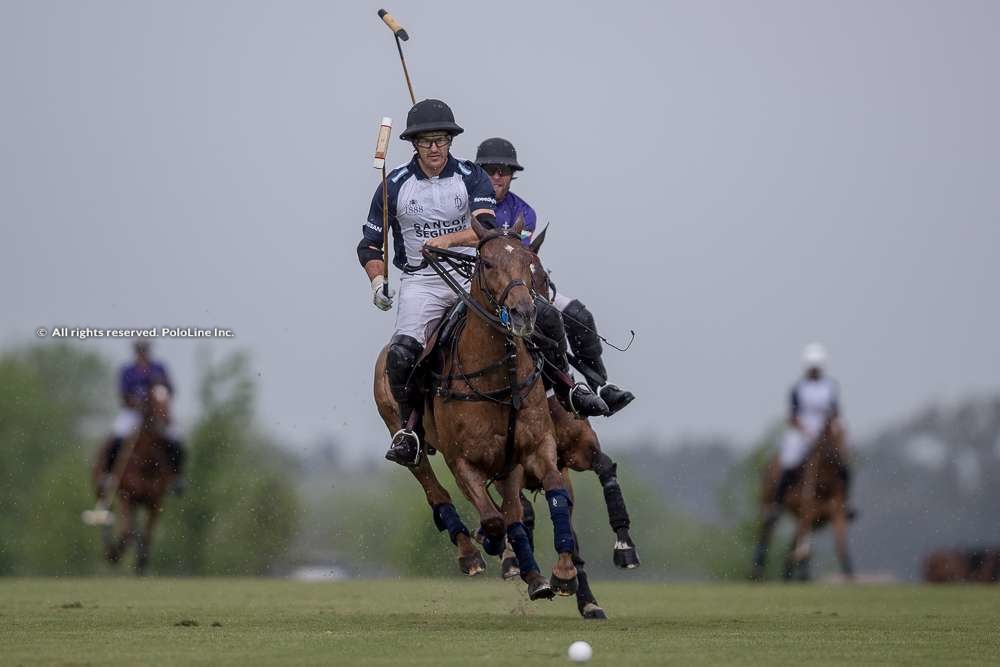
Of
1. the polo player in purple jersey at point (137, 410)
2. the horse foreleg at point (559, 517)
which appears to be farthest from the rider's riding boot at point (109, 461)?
the horse foreleg at point (559, 517)

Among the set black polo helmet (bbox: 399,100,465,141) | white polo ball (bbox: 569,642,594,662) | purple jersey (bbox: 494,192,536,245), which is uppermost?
black polo helmet (bbox: 399,100,465,141)

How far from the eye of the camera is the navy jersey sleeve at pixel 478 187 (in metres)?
13.3

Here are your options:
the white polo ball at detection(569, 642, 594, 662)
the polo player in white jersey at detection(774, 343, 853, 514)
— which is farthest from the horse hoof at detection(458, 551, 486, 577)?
the polo player in white jersey at detection(774, 343, 853, 514)

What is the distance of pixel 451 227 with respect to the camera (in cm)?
1354

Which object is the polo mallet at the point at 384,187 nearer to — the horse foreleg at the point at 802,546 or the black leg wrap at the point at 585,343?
the black leg wrap at the point at 585,343

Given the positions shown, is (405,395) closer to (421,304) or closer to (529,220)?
(421,304)

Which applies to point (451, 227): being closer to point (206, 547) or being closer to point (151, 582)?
point (151, 582)

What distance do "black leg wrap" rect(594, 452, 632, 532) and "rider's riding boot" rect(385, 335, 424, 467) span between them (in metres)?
1.55

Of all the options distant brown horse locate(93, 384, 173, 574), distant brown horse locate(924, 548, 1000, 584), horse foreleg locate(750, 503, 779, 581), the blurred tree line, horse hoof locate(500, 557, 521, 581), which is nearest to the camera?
horse hoof locate(500, 557, 521, 581)

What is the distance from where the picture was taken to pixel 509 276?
37.8ft

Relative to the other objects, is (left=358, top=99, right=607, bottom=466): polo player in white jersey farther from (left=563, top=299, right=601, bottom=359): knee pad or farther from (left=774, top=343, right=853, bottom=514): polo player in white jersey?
(left=774, top=343, right=853, bottom=514): polo player in white jersey

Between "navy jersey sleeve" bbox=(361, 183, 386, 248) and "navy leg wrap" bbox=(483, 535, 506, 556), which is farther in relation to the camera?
"navy jersey sleeve" bbox=(361, 183, 386, 248)

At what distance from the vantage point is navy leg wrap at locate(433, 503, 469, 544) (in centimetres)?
1348

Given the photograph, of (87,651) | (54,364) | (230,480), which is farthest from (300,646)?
(54,364)
